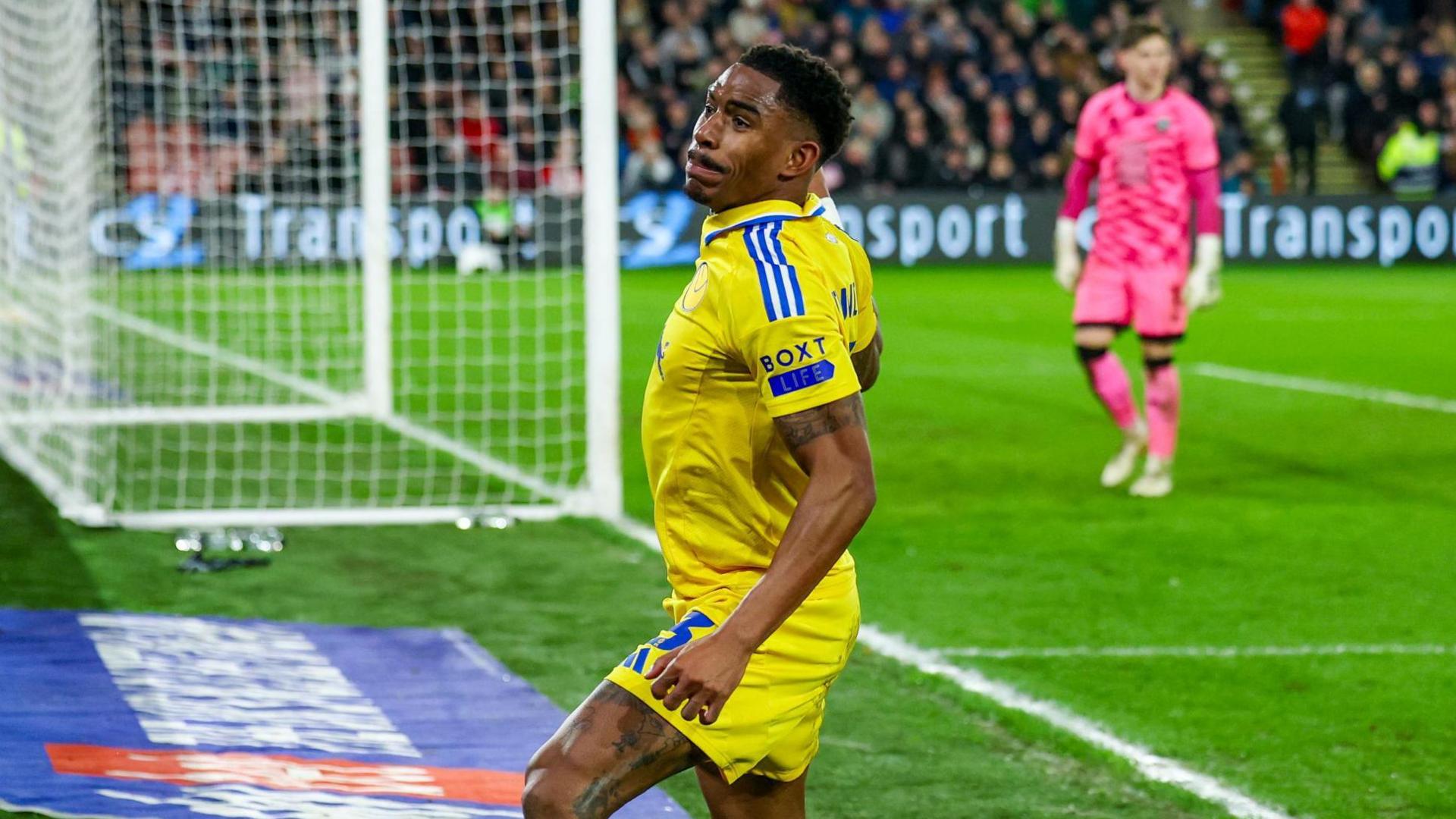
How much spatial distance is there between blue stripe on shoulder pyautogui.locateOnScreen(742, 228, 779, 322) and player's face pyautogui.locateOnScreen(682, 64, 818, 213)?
80 millimetres

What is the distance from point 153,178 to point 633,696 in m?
16.4

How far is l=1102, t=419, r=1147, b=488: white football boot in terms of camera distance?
30.6 ft

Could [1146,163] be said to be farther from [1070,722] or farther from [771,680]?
[771,680]

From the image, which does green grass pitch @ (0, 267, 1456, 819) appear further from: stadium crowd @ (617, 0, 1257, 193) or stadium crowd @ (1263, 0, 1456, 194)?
stadium crowd @ (1263, 0, 1456, 194)

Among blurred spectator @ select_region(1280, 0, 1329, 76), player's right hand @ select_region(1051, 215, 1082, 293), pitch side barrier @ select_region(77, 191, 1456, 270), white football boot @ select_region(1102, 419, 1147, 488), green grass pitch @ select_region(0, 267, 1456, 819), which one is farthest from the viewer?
blurred spectator @ select_region(1280, 0, 1329, 76)

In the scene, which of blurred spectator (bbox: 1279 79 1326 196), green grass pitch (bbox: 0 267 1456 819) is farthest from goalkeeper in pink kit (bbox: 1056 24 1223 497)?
blurred spectator (bbox: 1279 79 1326 196)

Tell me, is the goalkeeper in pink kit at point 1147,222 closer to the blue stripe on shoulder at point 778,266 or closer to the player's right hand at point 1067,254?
the player's right hand at point 1067,254

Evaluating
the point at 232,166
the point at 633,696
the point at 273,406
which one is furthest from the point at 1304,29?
the point at 633,696

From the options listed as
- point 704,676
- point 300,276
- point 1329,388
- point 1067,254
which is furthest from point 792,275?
point 300,276

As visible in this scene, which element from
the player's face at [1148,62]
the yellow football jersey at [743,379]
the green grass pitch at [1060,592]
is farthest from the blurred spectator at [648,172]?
the yellow football jersey at [743,379]

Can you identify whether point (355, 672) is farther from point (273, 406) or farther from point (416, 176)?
point (416, 176)

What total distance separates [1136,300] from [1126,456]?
0.76m

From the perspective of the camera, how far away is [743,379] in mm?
3082

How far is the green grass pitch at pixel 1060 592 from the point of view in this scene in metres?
5.03
